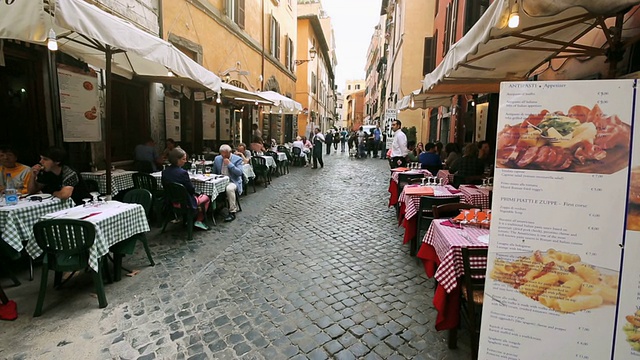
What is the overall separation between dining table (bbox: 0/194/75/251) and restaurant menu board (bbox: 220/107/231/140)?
324 inches

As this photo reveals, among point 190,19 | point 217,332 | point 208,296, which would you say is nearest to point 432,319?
point 217,332

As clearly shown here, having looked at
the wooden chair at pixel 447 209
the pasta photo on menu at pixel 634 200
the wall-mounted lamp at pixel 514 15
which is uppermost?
the wall-mounted lamp at pixel 514 15

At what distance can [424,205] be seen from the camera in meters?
4.46

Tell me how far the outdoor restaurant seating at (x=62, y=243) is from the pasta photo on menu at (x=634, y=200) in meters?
3.96

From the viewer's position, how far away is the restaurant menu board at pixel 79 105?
5.86m

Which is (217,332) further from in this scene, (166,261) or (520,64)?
(520,64)

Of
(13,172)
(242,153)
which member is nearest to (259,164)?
(242,153)

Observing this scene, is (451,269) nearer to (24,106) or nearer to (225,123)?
(24,106)

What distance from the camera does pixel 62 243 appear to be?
10.6 feet

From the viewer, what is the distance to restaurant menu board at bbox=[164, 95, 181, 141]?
8.98 m

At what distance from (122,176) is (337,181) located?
22.7 feet

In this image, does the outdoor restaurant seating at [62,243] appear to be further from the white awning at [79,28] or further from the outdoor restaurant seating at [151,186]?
the outdoor restaurant seating at [151,186]

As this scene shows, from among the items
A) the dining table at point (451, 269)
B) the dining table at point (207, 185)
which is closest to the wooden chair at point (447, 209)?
the dining table at point (451, 269)

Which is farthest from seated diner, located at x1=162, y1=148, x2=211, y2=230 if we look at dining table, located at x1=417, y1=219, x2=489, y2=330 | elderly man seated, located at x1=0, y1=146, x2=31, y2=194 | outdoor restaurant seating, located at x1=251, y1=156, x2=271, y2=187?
outdoor restaurant seating, located at x1=251, y1=156, x2=271, y2=187
